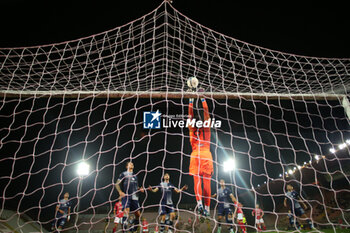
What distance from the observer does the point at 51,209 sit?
29.1 ft

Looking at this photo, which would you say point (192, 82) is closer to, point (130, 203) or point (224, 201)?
point (130, 203)

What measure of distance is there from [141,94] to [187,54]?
3.32 ft

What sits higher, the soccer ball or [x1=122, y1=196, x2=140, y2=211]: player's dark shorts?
the soccer ball

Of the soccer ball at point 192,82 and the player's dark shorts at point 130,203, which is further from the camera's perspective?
the player's dark shorts at point 130,203

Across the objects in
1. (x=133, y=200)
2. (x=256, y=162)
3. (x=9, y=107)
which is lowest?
(x=133, y=200)

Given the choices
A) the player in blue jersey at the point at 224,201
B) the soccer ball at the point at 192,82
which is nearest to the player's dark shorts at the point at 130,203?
the player in blue jersey at the point at 224,201

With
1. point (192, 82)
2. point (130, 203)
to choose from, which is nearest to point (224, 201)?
point (130, 203)

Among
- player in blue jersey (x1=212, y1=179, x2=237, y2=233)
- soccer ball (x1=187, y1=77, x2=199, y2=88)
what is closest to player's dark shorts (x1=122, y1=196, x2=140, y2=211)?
player in blue jersey (x1=212, y1=179, x2=237, y2=233)

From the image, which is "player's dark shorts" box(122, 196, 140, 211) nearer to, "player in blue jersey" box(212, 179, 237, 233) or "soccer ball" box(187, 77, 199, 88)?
"player in blue jersey" box(212, 179, 237, 233)

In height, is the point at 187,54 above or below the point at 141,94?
above

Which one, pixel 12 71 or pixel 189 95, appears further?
pixel 12 71

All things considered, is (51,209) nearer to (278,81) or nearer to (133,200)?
(133,200)

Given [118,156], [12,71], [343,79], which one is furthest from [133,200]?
[118,156]

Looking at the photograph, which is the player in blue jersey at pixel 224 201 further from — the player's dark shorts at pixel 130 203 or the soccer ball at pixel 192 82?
the soccer ball at pixel 192 82
